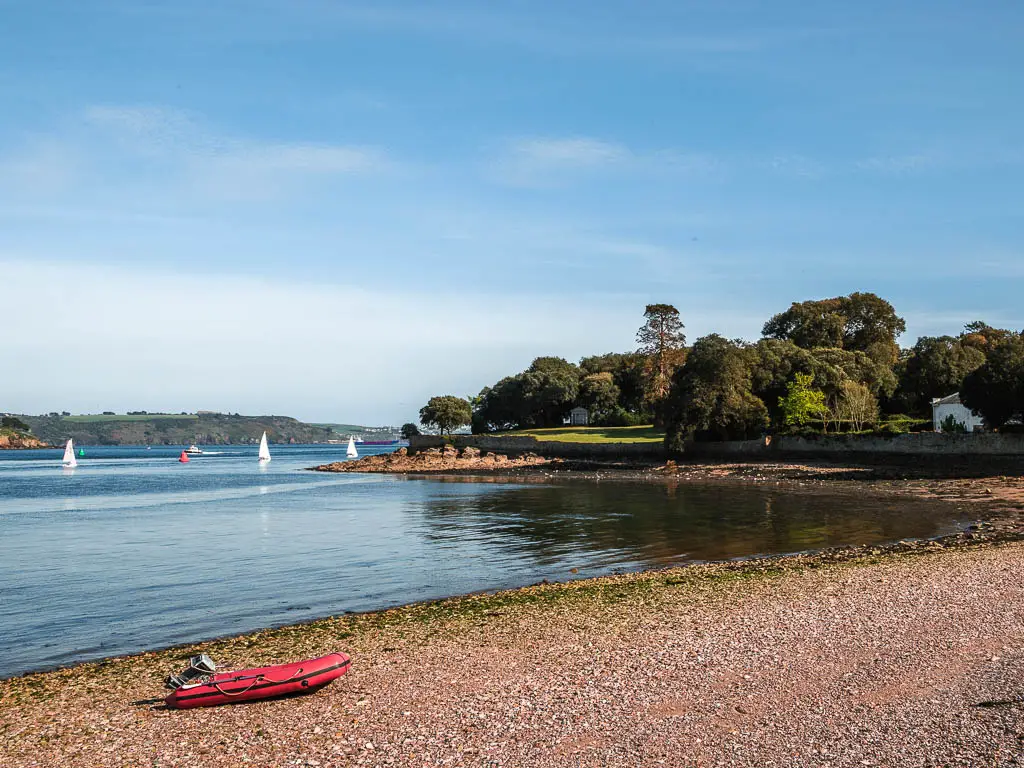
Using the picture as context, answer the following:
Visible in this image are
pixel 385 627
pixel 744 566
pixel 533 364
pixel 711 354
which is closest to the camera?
pixel 385 627

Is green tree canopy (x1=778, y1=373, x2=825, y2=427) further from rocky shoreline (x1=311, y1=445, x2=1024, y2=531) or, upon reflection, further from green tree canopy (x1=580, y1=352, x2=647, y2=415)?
green tree canopy (x1=580, y1=352, x2=647, y2=415)

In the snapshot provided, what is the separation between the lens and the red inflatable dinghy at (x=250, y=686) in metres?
10.2

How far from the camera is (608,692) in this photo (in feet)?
33.8

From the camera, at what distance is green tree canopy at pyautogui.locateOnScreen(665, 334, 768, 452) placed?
66.1 metres

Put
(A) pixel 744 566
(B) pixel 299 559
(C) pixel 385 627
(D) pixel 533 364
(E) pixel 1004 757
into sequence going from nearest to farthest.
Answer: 1. (E) pixel 1004 757
2. (C) pixel 385 627
3. (A) pixel 744 566
4. (B) pixel 299 559
5. (D) pixel 533 364

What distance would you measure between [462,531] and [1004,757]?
969 inches

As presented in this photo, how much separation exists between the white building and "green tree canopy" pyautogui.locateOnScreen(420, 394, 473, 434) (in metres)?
57.8

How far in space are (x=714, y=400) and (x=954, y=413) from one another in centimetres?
1819

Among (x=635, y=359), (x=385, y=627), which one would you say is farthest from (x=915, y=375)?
(x=385, y=627)

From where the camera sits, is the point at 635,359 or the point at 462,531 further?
the point at 635,359

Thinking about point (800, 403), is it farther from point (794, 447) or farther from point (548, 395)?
point (548, 395)

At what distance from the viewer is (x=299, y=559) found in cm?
2495

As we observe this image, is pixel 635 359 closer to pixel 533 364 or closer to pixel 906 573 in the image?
pixel 533 364

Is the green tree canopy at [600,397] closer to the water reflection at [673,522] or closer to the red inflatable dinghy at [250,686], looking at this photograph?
the water reflection at [673,522]
